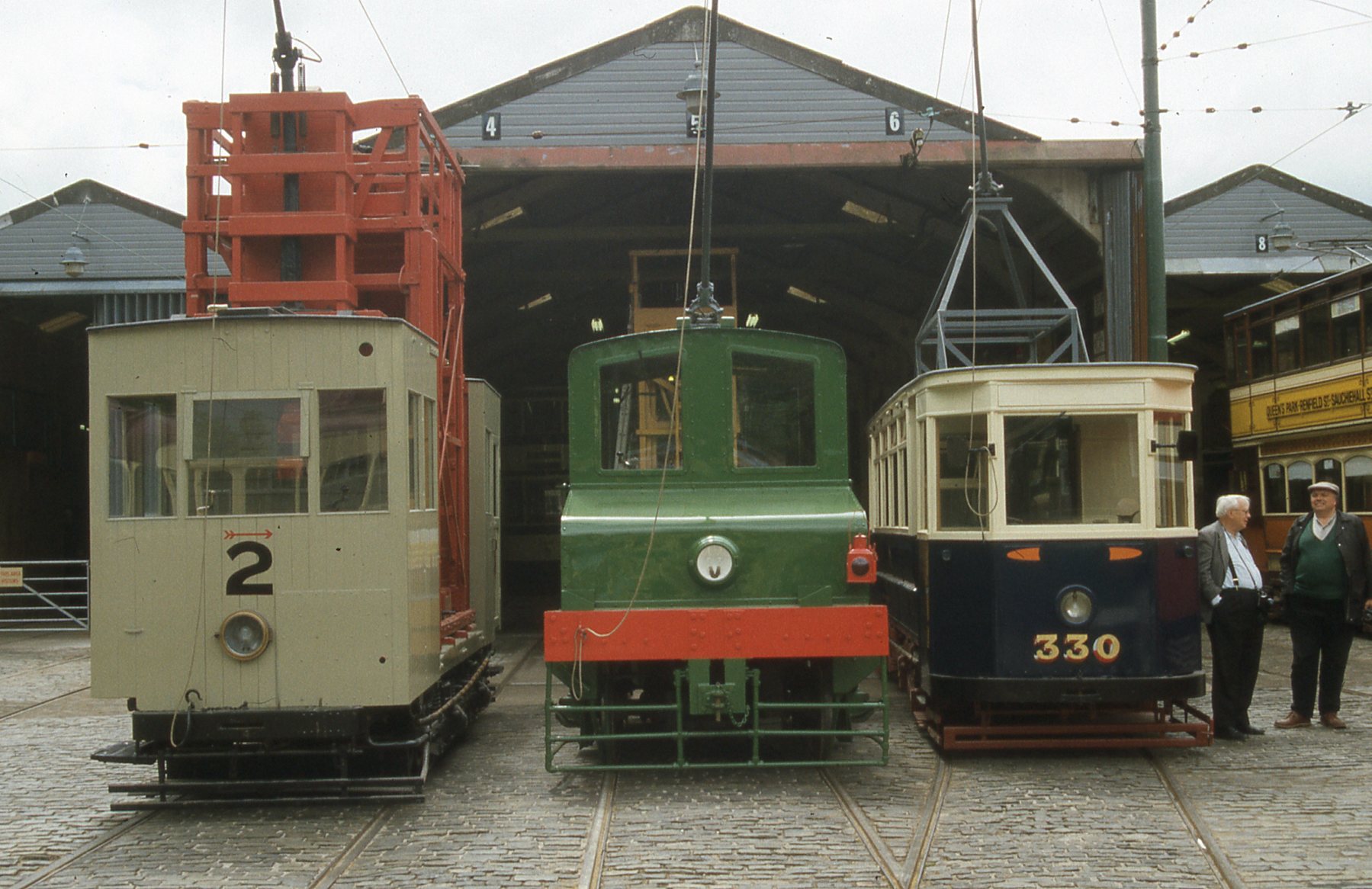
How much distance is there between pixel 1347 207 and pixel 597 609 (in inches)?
995

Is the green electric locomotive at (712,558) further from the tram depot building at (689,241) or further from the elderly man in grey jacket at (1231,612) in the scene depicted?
the elderly man in grey jacket at (1231,612)

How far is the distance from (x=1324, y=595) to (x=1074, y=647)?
224 centimetres

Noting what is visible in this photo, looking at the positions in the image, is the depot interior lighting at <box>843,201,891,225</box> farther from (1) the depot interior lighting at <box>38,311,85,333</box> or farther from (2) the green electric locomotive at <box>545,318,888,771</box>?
(1) the depot interior lighting at <box>38,311,85,333</box>

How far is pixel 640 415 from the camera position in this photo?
8.48m

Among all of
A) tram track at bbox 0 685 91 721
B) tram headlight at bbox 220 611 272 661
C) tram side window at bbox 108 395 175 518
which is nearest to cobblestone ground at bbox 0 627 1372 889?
tram headlight at bbox 220 611 272 661

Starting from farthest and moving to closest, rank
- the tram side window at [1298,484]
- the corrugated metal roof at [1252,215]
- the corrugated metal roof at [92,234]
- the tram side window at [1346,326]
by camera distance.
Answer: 1. the corrugated metal roof at [1252,215]
2. the corrugated metal roof at [92,234]
3. the tram side window at [1298,484]
4. the tram side window at [1346,326]

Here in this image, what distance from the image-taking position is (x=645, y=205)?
65.4 ft

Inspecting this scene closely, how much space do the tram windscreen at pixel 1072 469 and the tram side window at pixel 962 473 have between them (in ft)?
0.55

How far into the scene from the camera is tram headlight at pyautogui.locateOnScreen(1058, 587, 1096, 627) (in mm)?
8086

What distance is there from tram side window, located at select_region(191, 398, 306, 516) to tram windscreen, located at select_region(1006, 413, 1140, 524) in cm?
427

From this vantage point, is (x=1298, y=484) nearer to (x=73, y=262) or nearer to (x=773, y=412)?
(x=773, y=412)

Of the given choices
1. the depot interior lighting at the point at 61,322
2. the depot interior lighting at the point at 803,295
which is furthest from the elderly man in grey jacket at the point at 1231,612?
the depot interior lighting at the point at 61,322

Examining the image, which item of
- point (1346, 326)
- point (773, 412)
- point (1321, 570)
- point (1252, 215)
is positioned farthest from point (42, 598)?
point (1252, 215)

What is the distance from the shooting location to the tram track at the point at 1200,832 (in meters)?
5.75
